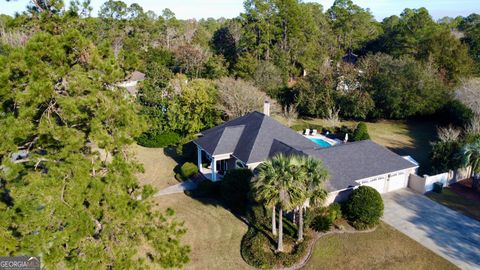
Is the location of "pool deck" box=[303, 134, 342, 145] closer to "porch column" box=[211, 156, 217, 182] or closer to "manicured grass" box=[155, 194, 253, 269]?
"porch column" box=[211, 156, 217, 182]

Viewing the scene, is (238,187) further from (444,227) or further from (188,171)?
(444,227)

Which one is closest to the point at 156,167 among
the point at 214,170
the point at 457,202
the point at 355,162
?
the point at 214,170

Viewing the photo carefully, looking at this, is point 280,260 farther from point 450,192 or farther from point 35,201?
point 450,192

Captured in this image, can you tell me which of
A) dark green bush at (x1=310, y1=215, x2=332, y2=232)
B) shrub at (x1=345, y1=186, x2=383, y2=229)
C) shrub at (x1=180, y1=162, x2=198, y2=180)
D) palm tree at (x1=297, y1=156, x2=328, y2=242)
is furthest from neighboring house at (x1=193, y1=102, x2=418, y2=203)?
palm tree at (x1=297, y1=156, x2=328, y2=242)

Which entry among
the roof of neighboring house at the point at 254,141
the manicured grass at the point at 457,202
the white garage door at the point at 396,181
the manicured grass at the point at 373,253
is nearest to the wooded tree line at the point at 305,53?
the roof of neighboring house at the point at 254,141

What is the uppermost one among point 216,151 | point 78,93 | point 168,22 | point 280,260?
point 168,22

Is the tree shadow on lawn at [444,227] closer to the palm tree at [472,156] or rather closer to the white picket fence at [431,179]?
the white picket fence at [431,179]

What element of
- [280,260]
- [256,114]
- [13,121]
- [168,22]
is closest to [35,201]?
[13,121]
